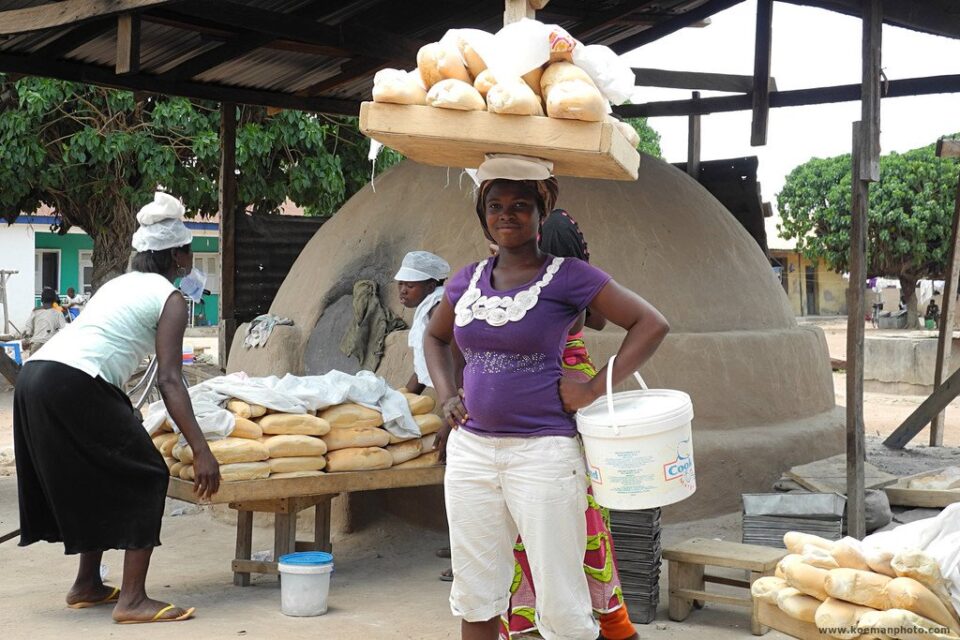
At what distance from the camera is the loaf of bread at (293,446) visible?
477cm

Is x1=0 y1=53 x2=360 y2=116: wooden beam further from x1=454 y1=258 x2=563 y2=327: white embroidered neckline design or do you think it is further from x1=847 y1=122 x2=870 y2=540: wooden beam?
x1=454 y1=258 x2=563 y2=327: white embroidered neckline design

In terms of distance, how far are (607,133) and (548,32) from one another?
43 cm

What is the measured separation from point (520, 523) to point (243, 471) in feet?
6.39

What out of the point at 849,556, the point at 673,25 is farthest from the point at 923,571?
the point at 673,25

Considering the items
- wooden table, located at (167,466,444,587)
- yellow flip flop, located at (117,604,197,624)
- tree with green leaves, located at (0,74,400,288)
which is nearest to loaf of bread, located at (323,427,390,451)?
wooden table, located at (167,466,444,587)

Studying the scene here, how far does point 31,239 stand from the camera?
29344 millimetres

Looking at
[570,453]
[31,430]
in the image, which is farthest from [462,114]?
[31,430]

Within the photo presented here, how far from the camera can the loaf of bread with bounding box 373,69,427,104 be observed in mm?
3207

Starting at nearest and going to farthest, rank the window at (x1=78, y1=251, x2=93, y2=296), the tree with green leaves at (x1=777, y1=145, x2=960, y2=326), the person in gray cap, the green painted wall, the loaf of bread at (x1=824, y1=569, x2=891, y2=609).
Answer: the loaf of bread at (x1=824, y1=569, x2=891, y2=609) → the person in gray cap → the tree with green leaves at (x1=777, y1=145, x2=960, y2=326) → the green painted wall → the window at (x1=78, y1=251, x2=93, y2=296)

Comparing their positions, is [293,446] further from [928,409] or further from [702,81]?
[702,81]

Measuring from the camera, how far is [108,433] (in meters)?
4.30

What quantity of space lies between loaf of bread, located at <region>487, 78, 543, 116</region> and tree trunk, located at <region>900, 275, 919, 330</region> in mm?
30155

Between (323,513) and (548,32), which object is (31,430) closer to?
(323,513)

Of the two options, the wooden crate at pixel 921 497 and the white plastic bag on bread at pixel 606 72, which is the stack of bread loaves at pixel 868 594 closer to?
the white plastic bag on bread at pixel 606 72
